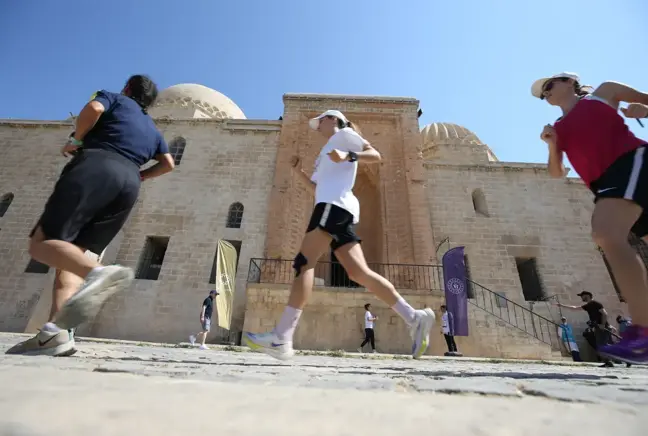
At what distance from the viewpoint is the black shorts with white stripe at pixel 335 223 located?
8.82ft

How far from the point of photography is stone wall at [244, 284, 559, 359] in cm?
957

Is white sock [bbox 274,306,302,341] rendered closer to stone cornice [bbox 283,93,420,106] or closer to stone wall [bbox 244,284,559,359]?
stone wall [bbox 244,284,559,359]

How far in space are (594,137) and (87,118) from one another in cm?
367

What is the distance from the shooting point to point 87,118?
2.38 meters

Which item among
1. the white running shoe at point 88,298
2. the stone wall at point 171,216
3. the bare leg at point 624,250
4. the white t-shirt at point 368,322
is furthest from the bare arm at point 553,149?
the stone wall at point 171,216

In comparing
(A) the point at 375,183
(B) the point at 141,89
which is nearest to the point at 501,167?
(A) the point at 375,183

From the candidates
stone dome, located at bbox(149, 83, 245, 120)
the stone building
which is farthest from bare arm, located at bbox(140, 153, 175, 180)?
stone dome, located at bbox(149, 83, 245, 120)

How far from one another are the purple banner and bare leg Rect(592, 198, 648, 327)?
7.97 metres

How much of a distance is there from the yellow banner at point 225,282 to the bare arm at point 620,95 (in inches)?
367

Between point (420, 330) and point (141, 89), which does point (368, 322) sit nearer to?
point (420, 330)

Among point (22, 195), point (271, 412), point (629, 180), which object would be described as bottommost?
point (271, 412)

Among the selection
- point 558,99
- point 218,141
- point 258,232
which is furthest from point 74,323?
point 218,141

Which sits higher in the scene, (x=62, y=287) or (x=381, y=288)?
(x=381, y=288)

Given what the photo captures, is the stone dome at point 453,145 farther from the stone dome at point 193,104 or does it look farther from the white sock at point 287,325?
the white sock at point 287,325
